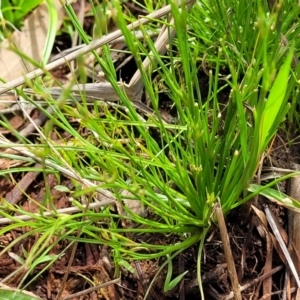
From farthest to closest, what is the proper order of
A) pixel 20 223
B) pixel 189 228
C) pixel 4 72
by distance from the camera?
pixel 4 72 < pixel 189 228 < pixel 20 223

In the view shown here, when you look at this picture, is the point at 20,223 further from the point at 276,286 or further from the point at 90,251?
the point at 276,286

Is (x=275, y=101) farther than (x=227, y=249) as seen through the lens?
No

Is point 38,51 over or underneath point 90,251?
over

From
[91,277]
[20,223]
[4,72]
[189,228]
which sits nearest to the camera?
[20,223]

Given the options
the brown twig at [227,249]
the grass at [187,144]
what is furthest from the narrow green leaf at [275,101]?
the brown twig at [227,249]

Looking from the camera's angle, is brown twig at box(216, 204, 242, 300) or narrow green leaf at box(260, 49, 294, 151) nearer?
narrow green leaf at box(260, 49, 294, 151)

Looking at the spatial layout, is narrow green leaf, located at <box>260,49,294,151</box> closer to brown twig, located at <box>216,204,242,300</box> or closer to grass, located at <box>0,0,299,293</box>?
grass, located at <box>0,0,299,293</box>

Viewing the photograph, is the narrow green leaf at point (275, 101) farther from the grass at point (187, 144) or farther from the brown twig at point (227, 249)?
the brown twig at point (227, 249)

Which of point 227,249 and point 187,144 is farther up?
point 187,144

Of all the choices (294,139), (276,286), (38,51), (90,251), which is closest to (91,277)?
(90,251)

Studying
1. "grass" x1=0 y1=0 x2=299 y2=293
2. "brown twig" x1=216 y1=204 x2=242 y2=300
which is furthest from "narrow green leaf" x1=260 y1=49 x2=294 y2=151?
"brown twig" x1=216 y1=204 x2=242 y2=300

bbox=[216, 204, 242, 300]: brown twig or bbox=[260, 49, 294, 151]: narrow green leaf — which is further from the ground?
bbox=[260, 49, 294, 151]: narrow green leaf
